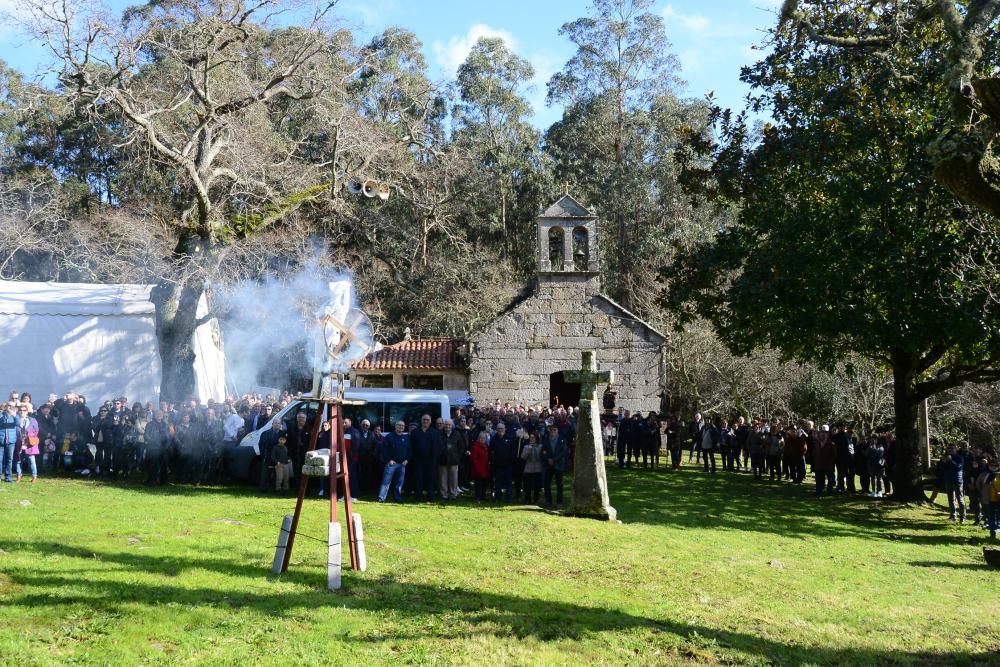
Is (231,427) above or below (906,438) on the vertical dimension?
above

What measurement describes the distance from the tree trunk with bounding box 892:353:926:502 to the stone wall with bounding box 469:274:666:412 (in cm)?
914

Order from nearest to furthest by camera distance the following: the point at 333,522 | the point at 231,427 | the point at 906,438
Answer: the point at 333,522
the point at 231,427
the point at 906,438

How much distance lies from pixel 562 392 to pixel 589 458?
14.7 m

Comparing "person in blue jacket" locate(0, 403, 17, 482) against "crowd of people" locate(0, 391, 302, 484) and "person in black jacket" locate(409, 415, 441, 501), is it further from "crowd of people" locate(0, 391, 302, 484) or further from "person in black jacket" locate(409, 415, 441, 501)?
"person in black jacket" locate(409, 415, 441, 501)

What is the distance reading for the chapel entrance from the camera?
27781 mm

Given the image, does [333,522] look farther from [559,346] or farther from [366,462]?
[559,346]

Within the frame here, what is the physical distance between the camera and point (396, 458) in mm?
14719

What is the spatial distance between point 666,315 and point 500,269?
8.73m

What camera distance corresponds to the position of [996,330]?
1473cm

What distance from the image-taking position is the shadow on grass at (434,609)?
6742 millimetres

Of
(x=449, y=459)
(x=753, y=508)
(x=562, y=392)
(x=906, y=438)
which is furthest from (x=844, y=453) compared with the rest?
(x=562, y=392)

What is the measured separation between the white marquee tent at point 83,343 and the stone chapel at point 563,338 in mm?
9257

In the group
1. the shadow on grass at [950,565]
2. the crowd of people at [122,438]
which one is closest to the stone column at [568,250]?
the crowd of people at [122,438]

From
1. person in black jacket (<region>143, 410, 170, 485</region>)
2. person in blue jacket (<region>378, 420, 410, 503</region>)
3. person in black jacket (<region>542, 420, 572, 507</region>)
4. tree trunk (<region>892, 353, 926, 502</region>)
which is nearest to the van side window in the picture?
person in blue jacket (<region>378, 420, 410, 503</region>)
